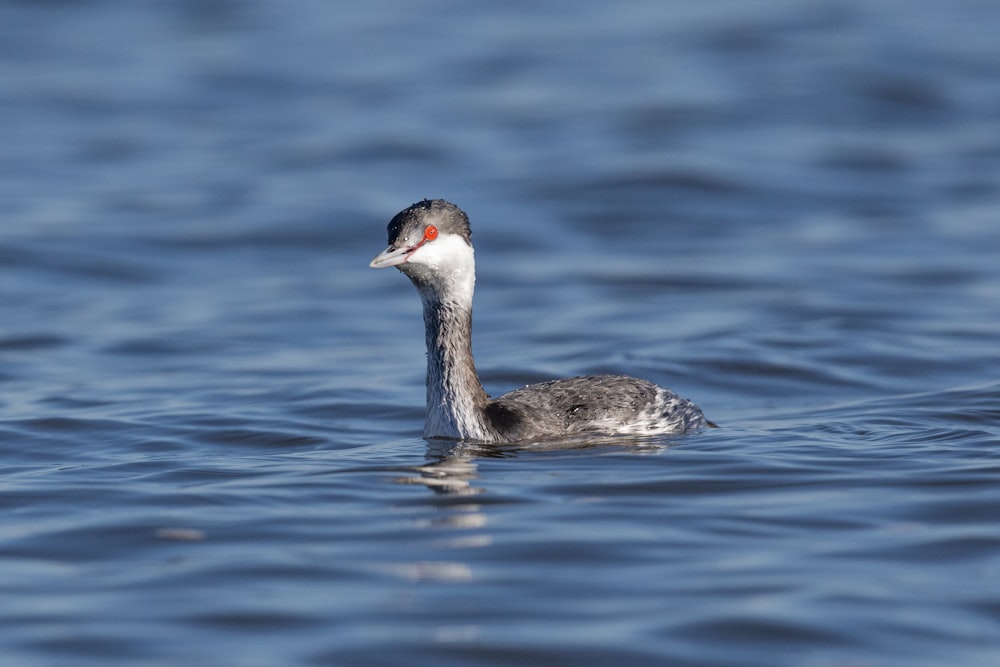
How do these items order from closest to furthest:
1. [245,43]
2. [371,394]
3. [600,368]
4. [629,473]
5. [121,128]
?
[629,473] → [371,394] → [600,368] → [121,128] → [245,43]

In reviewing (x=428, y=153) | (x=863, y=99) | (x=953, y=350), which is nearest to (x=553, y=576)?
(x=953, y=350)

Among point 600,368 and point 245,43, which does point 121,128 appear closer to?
point 245,43

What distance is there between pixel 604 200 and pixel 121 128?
9294 millimetres

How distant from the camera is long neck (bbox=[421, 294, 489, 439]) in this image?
11.7 metres

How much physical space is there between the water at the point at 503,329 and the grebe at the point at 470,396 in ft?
0.92

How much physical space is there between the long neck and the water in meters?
0.35

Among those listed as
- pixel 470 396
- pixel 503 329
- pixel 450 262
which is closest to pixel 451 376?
pixel 470 396

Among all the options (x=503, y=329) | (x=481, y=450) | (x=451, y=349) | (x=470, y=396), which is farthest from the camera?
(x=503, y=329)

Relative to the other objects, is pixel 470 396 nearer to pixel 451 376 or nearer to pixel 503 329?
pixel 451 376

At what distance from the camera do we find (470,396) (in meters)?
11.8

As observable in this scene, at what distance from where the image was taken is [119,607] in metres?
7.97

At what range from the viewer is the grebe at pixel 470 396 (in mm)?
11570

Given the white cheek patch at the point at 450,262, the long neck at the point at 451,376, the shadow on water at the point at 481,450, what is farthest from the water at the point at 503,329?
the white cheek patch at the point at 450,262

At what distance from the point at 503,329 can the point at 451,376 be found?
6.06m
